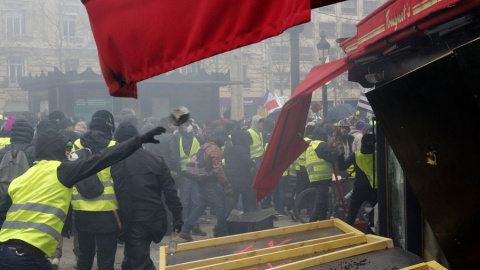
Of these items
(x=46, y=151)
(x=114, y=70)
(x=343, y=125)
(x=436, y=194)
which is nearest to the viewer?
(x=114, y=70)

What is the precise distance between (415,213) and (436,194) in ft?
9.79

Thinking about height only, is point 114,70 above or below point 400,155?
above

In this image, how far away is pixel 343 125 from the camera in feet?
34.0

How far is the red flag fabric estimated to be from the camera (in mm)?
1751

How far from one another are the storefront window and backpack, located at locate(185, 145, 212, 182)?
15.4ft

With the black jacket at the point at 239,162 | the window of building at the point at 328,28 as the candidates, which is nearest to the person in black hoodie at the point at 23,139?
the black jacket at the point at 239,162

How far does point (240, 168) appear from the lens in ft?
34.5

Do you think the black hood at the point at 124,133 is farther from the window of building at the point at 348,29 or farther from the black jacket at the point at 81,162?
the window of building at the point at 348,29

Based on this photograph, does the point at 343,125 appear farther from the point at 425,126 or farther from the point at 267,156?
the point at 425,126

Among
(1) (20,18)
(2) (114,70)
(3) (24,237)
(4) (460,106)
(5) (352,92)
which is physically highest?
(1) (20,18)

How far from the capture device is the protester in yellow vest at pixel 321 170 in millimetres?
9180

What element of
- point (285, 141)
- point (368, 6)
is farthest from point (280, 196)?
point (368, 6)

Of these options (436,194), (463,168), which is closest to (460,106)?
(463,168)

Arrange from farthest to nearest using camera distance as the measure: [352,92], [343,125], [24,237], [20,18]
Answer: [352,92], [20,18], [343,125], [24,237]
